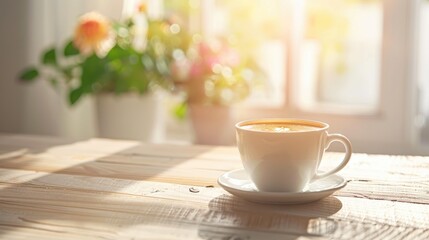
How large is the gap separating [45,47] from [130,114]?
1.47ft

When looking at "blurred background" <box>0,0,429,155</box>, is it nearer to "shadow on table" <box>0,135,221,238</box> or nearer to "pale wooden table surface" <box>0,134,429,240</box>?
"shadow on table" <box>0,135,221,238</box>

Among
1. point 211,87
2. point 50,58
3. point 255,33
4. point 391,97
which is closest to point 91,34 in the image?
point 50,58

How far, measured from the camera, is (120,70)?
6.39 feet

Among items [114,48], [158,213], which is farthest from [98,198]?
[114,48]

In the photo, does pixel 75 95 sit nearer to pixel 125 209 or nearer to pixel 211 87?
pixel 211 87

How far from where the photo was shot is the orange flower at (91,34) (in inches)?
72.0

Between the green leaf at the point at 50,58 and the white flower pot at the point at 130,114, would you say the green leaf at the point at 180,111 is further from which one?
the green leaf at the point at 50,58

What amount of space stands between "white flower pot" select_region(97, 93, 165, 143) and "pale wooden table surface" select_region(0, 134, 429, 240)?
2.49 feet

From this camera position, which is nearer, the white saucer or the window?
the white saucer

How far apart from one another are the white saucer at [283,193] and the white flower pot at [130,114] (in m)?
1.07

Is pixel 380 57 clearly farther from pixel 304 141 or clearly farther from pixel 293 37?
pixel 304 141

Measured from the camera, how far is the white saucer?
0.81 metres

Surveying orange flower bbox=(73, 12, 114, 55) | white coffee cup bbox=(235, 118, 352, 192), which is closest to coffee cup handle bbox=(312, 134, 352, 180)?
white coffee cup bbox=(235, 118, 352, 192)

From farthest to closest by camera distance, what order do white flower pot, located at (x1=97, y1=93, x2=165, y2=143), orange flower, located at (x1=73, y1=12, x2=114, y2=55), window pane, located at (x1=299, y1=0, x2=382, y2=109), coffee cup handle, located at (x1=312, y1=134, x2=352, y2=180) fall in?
1. window pane, located at (x1=299, y1=0, x2=382, y2=109)
2. white flower pot, located at (x1=97, y1=93, x2=165, y2=143)
3. orange flower, located at (x1=73, y1=12, x2=114, y2=55)
4. coffee cup handle, located at (x1=312, y1=134, x2=352, y2=180)
